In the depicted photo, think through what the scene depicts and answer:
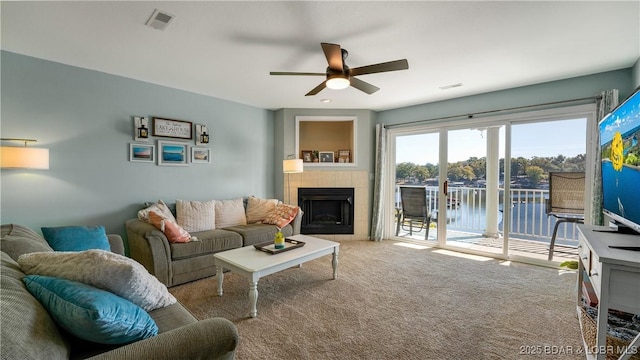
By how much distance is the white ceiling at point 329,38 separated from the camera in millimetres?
1893

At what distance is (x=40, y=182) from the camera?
2756 mm

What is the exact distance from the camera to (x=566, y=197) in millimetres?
3439

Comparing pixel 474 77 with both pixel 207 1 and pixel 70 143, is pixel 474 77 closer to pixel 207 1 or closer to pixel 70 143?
pixel 207 1

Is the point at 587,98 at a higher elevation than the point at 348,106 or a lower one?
lower

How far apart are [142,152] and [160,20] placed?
1984 millimetres

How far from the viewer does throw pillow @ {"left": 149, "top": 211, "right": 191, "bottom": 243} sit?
9.27 feet

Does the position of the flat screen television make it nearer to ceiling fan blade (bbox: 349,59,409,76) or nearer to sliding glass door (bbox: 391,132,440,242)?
ceiling fan blade (bbox: 349,59,409,76)

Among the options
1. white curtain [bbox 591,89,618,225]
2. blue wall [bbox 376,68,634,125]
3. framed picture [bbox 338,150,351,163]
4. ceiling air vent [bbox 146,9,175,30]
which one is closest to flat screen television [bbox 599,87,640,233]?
white curtain [bbox 591,89,618,225]

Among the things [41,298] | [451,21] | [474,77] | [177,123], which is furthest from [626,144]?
[177,123]

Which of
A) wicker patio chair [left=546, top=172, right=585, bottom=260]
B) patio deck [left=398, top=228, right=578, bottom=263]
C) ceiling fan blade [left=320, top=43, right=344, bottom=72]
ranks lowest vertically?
patio deck [left=398, top=228, right=578, bottom=263]

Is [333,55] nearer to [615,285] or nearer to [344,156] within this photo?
[615,285]

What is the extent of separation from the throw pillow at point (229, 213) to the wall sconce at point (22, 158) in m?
1.84

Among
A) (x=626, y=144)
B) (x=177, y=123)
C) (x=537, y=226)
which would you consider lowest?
(x=537, y=226)

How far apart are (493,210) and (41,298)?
18.4ft
